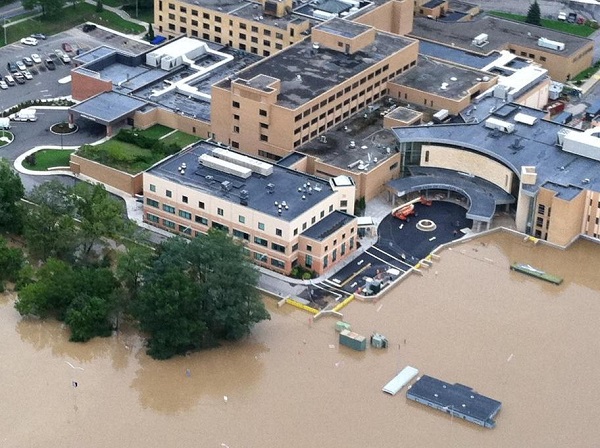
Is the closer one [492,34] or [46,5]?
[492,34]

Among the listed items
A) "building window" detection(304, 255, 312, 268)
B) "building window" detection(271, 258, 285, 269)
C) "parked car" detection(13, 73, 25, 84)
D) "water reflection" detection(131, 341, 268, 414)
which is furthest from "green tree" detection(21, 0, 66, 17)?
"water reflection" detection(131, 341, 268, 414)

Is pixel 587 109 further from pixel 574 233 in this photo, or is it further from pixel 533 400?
pixel 533 400

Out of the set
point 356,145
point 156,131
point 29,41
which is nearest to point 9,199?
point 156,131

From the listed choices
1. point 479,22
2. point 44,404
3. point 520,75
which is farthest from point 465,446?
point 479,22

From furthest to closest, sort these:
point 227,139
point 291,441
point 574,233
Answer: point 227,139 < point 574,233 < point 291,441

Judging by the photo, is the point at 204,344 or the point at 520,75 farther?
the point at 520,75

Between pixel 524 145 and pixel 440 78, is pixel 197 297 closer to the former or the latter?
pixel 524 145

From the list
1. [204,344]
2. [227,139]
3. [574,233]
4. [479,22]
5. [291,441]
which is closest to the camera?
[291,441]

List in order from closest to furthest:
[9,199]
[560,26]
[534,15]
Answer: [9,199]
[534,15]
[560,26]
